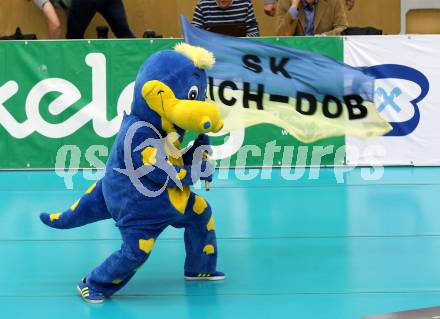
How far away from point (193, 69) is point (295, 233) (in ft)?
7.65

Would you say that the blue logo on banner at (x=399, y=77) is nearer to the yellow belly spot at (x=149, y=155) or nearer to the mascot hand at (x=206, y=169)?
the mascot hand at (x=206, y=169)

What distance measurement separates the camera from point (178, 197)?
5965mm

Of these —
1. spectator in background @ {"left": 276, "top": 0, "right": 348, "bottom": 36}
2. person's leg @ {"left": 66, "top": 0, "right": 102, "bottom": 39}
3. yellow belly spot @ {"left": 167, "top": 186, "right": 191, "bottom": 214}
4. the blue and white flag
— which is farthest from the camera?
person's leg @ {"left": 66, "top": 0, "right": 102, "bottom": 39}

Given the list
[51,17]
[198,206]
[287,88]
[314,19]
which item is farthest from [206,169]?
[51,17]

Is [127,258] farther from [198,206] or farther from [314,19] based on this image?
[314,19]

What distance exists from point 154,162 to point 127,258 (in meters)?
0.61

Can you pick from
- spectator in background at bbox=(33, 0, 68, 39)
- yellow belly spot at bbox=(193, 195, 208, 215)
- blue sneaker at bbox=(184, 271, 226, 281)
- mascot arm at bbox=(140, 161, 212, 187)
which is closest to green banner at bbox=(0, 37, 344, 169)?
spectator in background at bbox=(33, 0, 68, 39)

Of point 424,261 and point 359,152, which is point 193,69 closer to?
point 424,261

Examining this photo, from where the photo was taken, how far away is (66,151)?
35.7ft

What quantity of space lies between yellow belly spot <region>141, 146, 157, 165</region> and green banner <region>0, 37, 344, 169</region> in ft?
16.4

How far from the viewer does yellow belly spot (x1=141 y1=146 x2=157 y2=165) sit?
579 cm

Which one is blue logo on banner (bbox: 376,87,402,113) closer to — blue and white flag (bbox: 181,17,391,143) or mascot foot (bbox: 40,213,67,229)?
blue and white flag (bbox: 181,17,391,143)

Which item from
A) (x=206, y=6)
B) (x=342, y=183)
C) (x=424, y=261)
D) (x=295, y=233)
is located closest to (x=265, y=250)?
(x=295, y=233)

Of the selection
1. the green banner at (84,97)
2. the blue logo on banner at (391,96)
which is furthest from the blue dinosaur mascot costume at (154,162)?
the blue logo on banner at (391,96)
